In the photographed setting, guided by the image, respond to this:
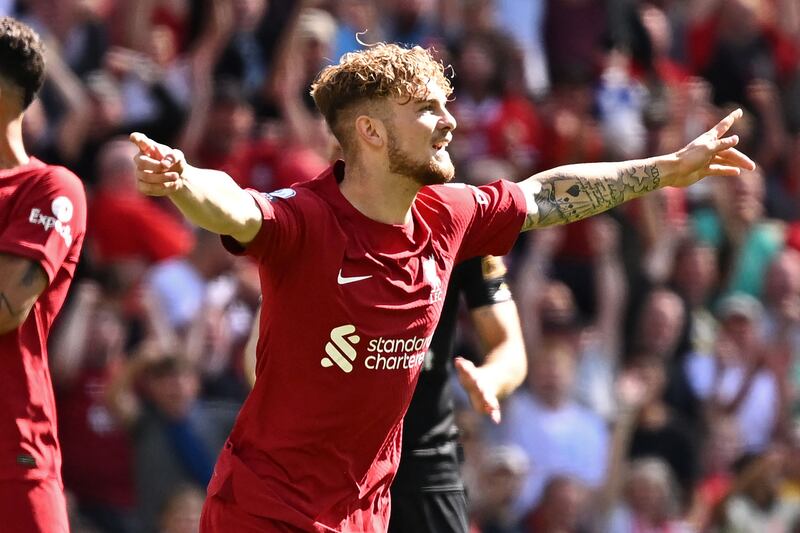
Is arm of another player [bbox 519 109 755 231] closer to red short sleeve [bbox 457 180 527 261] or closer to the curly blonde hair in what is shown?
red short sleeve [bbox 457 180 527 261]

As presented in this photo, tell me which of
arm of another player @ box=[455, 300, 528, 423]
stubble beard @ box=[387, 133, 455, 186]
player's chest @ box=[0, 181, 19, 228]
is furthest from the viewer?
arm of another player @ box=[455, 300, 528, 423]

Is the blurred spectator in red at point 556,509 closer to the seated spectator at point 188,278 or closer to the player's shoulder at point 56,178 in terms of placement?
the seated spectator at point 188,278

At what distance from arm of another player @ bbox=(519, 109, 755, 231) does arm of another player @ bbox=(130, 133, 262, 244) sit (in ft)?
4.30

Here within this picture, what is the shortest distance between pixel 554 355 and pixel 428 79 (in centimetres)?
519

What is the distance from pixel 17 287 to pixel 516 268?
19.9 ft

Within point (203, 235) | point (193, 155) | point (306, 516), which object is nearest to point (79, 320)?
point (203, 235)

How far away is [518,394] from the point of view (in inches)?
404

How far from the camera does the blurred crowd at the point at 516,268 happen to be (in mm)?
9367

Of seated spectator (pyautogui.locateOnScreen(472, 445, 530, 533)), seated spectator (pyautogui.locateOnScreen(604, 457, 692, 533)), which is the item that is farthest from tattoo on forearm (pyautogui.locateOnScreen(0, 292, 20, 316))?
seated spectator (pyautogui.locateOnScreen(604, 457, 692, 533))

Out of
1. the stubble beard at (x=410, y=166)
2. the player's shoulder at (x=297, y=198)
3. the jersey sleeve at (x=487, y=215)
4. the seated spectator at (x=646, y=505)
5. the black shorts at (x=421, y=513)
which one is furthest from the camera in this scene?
the seated spectator at (x=646, y=505)

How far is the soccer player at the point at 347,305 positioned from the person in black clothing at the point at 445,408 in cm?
71

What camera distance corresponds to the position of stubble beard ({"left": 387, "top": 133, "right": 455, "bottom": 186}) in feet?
16.8

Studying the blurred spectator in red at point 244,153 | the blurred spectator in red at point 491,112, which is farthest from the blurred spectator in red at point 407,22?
the blurred spectator in red at point 244,153

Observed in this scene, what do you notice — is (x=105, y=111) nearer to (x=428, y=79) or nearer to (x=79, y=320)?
(x=79, y=320)
